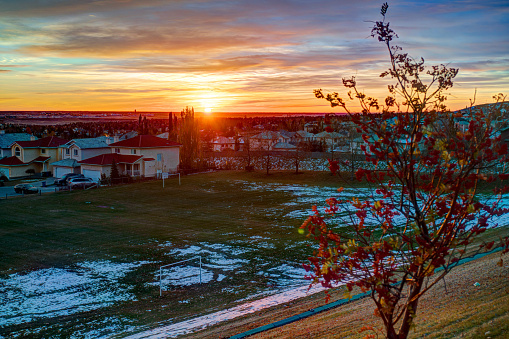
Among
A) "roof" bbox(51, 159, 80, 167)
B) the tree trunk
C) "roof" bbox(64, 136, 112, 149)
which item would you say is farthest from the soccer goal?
"roof" bbox(64, 136, 112, 149)

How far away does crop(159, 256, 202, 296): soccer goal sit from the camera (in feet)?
65.4

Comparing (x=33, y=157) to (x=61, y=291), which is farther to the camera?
(x=33, y=157)

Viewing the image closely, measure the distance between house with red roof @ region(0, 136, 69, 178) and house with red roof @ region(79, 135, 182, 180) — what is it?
9.34 meters

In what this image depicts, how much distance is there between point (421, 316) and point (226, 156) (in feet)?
243

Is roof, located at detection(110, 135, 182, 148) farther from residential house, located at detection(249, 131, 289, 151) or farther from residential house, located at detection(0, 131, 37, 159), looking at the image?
residential house, located at detection(249, 131, 289, 151)

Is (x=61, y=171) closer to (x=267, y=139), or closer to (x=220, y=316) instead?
(x=267, y=139)

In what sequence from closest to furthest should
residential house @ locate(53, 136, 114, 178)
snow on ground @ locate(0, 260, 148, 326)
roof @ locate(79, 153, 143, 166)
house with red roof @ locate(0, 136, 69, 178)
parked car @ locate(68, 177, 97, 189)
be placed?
snow on ground @ locate(0, 260, 148, 326) < parked car @ locate(68, 177, 97, 189) < roof @ locate(79, 153, 143, 166) < residential house @ locate(53, 136, 114, 178) < house with red roof @ locate(0, 136, 69, 178)

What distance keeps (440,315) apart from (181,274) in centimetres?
1363

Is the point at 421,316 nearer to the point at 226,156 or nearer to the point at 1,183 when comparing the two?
the point at 1,183

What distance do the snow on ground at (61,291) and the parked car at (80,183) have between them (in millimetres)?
30464

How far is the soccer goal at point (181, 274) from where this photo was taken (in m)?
19.9

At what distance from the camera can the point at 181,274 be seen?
21188 millimetres

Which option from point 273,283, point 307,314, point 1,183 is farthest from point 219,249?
point 1,183

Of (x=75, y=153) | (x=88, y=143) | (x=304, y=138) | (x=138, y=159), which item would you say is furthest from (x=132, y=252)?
(x=304, y=138)
